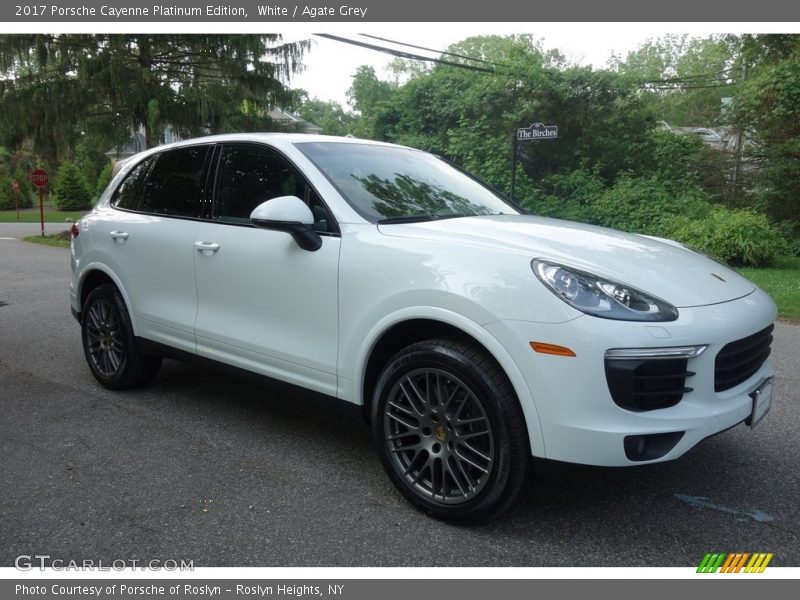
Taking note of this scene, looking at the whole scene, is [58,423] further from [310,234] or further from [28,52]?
[28,52]

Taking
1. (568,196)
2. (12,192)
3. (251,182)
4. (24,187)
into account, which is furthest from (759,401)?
(24,187)

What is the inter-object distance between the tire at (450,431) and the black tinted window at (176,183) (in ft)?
6.62

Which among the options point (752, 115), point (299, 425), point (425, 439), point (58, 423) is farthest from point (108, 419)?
point (752, 115)

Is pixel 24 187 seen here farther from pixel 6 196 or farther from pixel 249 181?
pixel 249 181

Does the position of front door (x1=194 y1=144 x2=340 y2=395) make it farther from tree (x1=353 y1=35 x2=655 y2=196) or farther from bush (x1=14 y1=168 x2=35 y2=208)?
bush (x1=14 y1=168 x2=35 y2=208)

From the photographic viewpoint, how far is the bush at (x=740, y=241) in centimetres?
1277

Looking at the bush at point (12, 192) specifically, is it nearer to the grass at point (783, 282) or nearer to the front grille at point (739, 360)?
the grass at point (783, 282)

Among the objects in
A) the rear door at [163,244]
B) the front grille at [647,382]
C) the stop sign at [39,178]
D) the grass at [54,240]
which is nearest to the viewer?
the front grille at [647,382]

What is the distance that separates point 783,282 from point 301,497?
10255 mm

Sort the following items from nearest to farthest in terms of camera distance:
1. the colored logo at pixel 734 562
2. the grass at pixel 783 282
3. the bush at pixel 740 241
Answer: the colored logo at pixel 734 562, the grass at pixel 783 282, the bush at pixel 740 241

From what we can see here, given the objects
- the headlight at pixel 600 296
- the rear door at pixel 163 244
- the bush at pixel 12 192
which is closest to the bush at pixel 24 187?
the bush at pixel 12 192

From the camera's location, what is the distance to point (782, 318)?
8.00 meters

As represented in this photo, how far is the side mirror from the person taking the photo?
127 inches

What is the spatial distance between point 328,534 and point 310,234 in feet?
4.73
